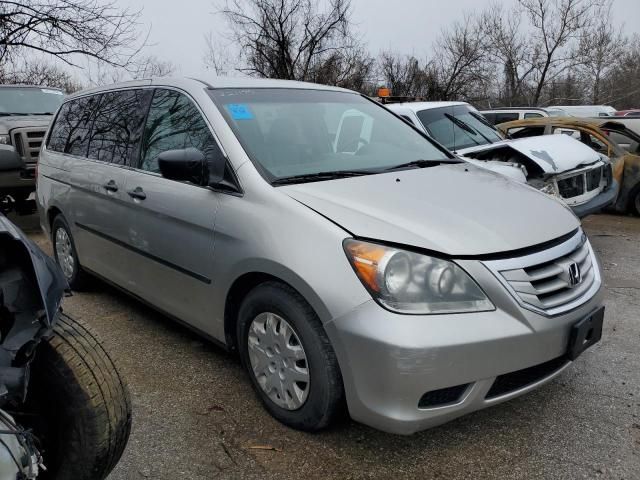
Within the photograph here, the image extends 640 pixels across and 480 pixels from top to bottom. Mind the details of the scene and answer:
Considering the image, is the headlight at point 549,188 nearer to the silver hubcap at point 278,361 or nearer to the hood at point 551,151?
the hood at point 551,151

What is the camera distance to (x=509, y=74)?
29.0 m

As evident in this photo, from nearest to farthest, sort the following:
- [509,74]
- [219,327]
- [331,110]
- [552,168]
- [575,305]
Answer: [575,305]
[219,327]
[331,110]
[552,168]
[509,74]

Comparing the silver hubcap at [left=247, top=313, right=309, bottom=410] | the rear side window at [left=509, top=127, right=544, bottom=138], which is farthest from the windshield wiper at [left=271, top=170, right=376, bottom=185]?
the rear side window at [left=509, top=127, right=544, bottom=138]

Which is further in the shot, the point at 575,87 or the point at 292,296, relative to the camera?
the point at 575,87

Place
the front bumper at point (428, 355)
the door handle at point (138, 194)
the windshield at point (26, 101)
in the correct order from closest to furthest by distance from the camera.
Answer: the front bumper at point (428, 355) < the door handle at point (138, 194) < the windshield at point (26, 101)

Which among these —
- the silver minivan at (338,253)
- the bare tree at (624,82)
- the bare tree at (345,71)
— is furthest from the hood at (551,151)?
the bare tree at (624,82)

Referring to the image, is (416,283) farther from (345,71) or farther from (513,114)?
(345,71)

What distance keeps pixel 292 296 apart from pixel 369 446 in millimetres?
792

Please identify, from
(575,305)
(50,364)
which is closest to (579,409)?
(575,305)

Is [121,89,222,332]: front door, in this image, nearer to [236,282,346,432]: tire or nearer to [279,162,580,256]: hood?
[236,282,346,432]: tire

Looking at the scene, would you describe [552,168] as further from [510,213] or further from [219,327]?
[219,327]

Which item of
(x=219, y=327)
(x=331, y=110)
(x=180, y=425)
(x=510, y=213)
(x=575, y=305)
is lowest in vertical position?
(x=180, y=425)

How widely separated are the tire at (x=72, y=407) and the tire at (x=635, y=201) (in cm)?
778

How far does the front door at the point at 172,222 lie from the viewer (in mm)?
2982
